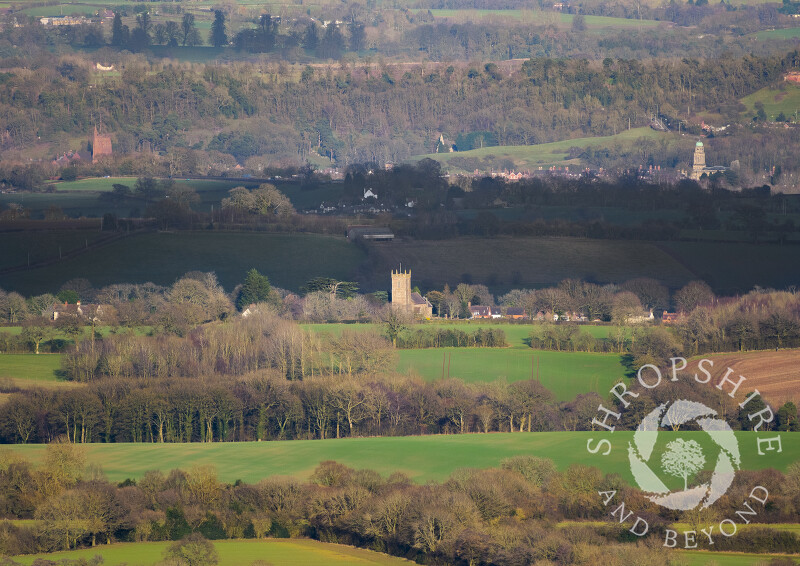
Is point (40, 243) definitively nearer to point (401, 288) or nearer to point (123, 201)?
point (123, 201)

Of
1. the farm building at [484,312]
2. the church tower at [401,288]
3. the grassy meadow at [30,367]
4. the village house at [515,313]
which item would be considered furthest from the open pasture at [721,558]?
the church tower at [401,288]

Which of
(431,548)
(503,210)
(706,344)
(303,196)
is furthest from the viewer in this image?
(303,196)

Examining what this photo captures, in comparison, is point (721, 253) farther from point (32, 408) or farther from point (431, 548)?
point (431, 548)

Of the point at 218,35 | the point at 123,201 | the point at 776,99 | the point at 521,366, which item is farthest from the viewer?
the point at 218,35

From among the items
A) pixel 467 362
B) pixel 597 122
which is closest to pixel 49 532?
pixel 467 362

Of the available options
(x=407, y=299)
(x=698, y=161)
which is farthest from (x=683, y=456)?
(x=698, y=161)
